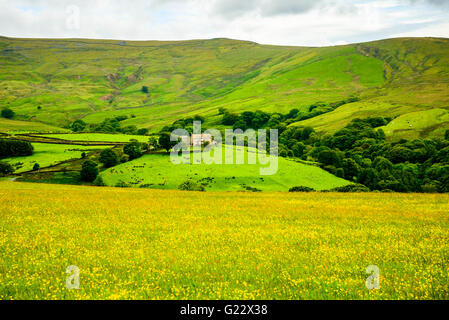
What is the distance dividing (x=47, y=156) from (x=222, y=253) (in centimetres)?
10427

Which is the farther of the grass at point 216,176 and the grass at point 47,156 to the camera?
the grass at point 47,156

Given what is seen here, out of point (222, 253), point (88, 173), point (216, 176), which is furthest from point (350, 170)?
point (222, 253)

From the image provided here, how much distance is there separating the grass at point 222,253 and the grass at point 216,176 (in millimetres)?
55486

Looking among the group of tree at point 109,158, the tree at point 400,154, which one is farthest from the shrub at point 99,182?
the tree at point 400,154

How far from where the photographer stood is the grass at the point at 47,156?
9011 cm

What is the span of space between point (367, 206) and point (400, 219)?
19.4 ft

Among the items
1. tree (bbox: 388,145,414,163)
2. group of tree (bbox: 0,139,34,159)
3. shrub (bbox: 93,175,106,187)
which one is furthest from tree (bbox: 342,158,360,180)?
group of tree (bbox: 0,139,34,159)

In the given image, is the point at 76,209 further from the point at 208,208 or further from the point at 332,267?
the point at 332,267

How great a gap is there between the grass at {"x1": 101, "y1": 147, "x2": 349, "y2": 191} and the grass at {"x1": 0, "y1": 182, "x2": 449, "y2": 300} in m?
55.5

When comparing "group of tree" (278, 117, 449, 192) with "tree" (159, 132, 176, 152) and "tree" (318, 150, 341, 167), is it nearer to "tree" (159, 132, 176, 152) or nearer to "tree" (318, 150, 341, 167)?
"tree" (318, 150, 341, 167)

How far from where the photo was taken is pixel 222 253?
1317cm

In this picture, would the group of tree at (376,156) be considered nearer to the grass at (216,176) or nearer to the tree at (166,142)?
the grass at (216,176)

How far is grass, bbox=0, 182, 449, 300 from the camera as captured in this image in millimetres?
9711
